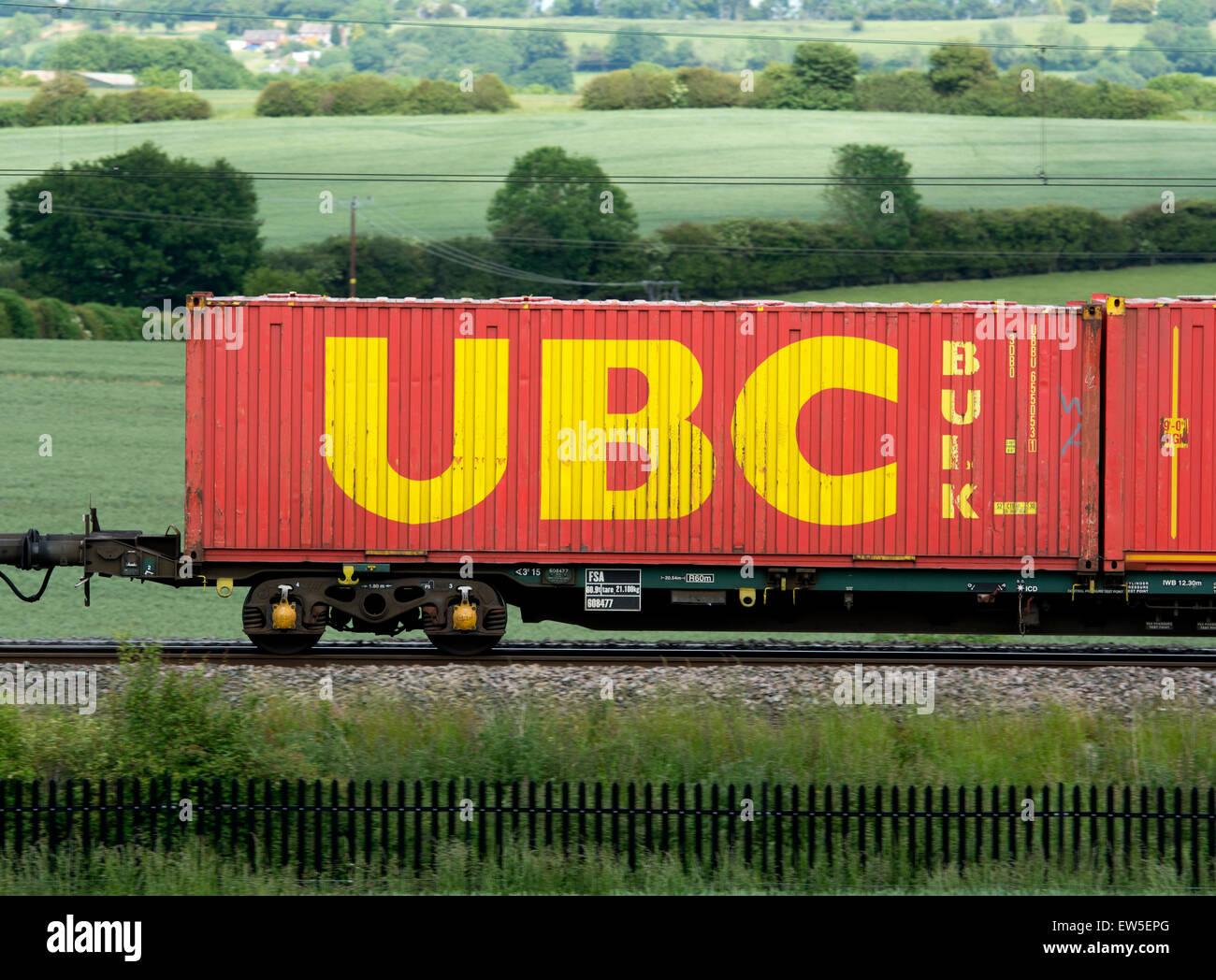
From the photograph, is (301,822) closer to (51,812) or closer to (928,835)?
(51,812)

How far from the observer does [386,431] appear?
50.3ft

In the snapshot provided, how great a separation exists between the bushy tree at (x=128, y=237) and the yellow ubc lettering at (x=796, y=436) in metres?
55.4

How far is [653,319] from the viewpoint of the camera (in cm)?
1520

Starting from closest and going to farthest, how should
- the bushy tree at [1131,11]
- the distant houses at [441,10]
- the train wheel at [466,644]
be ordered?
the train wheel at [466,644], the bushy tree at [1131,11], the distant houses at [441,10]

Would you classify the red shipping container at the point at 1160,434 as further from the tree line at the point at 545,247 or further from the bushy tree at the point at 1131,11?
the bushy tree at the point at 1131,11

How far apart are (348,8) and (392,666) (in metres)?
194

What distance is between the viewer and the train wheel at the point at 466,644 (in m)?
15.7

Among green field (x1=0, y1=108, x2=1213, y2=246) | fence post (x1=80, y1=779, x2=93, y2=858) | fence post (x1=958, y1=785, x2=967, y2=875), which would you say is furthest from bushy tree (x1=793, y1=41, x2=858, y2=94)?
fence post (x1=80, y1=779, x2=93, y2=858)

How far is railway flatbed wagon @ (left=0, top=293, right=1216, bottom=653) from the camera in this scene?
15.3m

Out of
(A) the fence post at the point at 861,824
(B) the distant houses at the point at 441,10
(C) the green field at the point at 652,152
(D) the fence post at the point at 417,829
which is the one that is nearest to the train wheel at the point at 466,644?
(D) the fence post at the point at 417,829

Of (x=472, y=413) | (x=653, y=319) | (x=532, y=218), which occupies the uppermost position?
(x=532, y=218)

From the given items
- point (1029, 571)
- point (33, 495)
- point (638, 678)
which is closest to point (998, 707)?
point (1029, 571)

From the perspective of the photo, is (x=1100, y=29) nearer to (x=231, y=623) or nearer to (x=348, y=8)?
(x=348, y=8)
